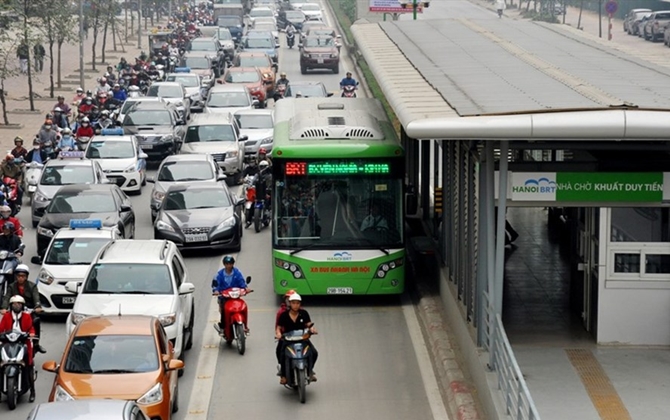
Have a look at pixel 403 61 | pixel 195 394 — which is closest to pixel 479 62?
pixel 403 61

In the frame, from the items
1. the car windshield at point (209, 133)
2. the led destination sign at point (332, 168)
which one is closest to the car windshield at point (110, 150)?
the car windshield at point (209, 133)

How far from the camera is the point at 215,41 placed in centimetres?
6475

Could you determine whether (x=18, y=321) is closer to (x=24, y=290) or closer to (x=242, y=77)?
(x=24, y=290)

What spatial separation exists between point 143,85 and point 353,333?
1294 inches

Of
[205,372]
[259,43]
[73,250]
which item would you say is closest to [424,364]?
[205,372]

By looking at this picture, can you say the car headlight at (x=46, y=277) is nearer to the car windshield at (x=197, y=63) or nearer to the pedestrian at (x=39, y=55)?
the pedestrian at (x=39, y=55)

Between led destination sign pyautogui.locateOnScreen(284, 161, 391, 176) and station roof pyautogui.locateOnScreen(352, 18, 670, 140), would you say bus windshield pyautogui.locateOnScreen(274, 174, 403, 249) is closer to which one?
led destination sign pyautogui.locateOnScreen(284, 161, 391, 176)

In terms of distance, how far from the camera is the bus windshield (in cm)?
2200

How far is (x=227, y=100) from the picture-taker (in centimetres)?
4497

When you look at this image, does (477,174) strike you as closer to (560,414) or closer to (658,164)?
(658,164)

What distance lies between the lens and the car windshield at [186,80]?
51.0m

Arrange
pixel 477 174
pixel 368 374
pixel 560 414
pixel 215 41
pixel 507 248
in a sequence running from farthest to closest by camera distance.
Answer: pixel 215 41 < pixel 507 248 < pixel 368 374 < pixel 477 174 < pixel 560 414

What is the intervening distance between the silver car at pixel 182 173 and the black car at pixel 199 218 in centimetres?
208

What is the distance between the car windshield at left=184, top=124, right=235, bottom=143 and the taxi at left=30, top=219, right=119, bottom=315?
43.7 ft
